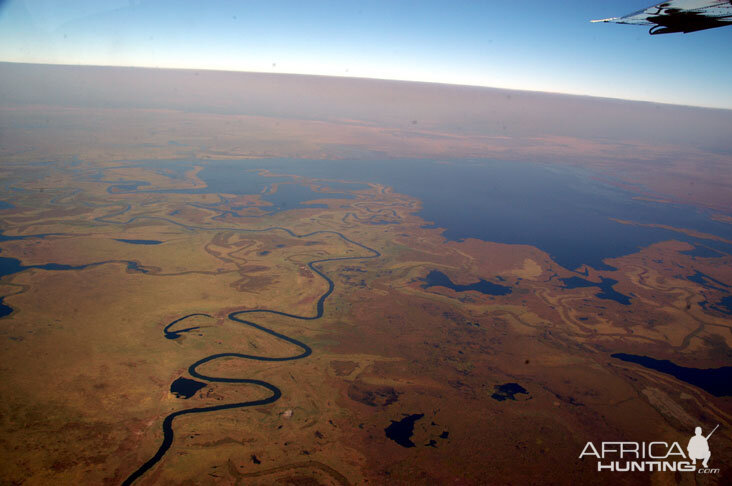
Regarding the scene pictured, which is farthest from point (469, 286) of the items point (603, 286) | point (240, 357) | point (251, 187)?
point (251, 187)

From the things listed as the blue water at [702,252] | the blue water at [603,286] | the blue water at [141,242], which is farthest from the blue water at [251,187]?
the blue water at [702,252]

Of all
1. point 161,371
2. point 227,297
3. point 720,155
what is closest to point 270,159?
point 227,297

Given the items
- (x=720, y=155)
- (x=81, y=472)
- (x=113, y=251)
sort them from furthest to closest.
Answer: (x=720, y=155) < (x=113, y=251) < (x=81, y=472)

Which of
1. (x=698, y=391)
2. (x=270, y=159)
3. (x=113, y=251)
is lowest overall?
(x=698, y=391)

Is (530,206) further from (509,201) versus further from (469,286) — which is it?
(469,286)

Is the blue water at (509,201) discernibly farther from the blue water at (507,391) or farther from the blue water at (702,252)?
the blue water at (507,391)

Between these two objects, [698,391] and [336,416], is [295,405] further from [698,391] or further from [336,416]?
[698,391]
